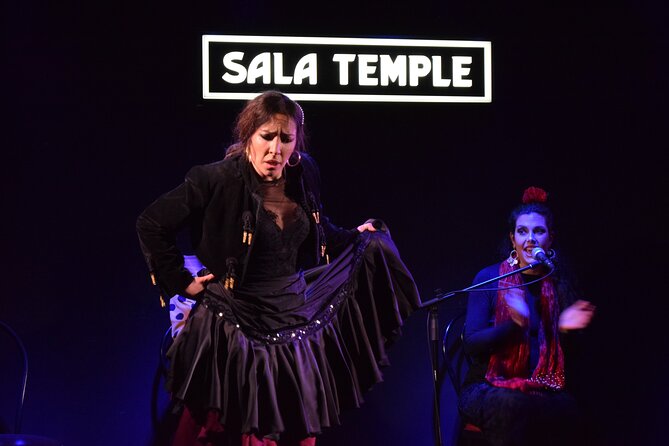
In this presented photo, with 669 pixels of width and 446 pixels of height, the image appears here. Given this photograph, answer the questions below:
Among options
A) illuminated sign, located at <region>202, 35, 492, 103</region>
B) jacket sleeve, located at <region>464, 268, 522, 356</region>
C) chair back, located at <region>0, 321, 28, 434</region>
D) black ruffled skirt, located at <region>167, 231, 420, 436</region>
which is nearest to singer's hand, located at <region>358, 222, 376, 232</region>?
black ruffled skirt, located at <region>167, 231, 420, 436</region>

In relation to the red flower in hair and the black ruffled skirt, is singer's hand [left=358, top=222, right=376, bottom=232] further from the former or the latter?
the red flower in hair

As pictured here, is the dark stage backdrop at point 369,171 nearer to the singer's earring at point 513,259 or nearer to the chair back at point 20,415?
the chair back at point 20,415

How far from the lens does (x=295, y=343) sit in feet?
9.18

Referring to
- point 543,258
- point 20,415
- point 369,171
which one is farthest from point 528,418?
point 20,415

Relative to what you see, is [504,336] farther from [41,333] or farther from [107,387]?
[41,333]

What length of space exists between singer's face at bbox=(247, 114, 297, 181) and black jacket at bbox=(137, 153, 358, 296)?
0.22 feet

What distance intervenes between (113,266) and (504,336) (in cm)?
193

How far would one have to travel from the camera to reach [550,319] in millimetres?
3619

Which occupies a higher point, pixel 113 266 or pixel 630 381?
pixel 113 266

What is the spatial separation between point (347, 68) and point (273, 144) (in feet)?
4.74

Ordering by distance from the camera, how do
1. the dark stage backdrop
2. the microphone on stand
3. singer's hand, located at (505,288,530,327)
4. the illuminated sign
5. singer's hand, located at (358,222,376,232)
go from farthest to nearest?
1. the illuminated sign
2. the dark stage backdrop
3. singer's hand, located at (505,288,530,327)
4. the microphone on stand
5. singer's hand, located at (358,222,376,232)

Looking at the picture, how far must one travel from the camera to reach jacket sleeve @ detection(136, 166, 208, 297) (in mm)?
2801

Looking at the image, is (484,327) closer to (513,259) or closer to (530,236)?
(513,259)

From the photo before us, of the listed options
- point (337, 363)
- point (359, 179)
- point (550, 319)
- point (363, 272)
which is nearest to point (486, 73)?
point (359, 179)
